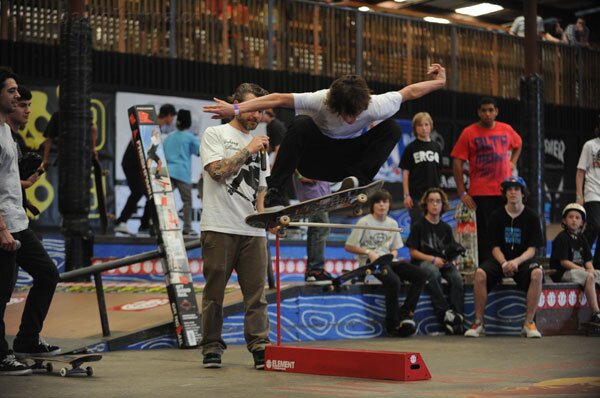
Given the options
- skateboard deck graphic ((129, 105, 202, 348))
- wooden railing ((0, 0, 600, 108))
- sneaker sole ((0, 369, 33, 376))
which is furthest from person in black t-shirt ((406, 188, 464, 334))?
wooden railing ((0, 0, 600, 108))

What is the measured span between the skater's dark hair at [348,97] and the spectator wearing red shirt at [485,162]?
349 cm

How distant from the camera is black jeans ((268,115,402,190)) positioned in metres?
5.82

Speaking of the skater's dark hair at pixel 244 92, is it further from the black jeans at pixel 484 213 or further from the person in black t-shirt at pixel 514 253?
the black jeans at pixel 484 213

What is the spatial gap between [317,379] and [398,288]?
127 inches

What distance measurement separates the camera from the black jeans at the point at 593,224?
9.34m

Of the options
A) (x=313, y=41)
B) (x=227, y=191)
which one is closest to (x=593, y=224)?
(x=227, y=191)

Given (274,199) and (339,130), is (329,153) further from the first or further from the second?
(274,199)

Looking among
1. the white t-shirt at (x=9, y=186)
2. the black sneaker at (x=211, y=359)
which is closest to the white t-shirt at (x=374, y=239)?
the black sneaker at (x=211, y=359)

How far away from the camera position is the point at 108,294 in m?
8.69

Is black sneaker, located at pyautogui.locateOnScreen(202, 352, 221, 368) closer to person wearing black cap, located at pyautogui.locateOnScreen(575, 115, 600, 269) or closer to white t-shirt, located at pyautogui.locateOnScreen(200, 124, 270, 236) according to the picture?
white t-shirt, located at pyautogui.locateOnScreen(200, 124, 270, 236)

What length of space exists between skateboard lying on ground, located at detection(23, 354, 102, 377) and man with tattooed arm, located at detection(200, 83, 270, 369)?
81 centimetres

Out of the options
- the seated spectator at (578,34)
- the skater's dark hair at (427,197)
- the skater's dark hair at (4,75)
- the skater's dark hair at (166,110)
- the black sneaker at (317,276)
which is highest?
the seated spectator at (578,34)

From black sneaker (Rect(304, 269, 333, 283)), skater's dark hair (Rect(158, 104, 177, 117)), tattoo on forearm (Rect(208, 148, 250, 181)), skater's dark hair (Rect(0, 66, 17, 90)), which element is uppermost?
skater's dark hair (Rect(158, 104, 177, 117))

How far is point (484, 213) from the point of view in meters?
8.88
